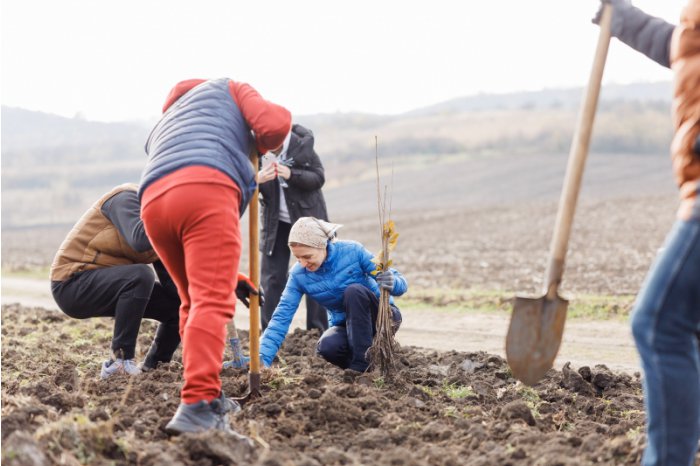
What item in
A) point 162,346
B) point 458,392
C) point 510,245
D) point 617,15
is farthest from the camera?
point 510,245

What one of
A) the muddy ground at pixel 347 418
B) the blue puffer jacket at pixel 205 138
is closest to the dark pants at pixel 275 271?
the muddy ground at pixel 347 418

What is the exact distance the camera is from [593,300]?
418 inches

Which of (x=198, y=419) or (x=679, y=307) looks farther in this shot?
(x=198, y=419)

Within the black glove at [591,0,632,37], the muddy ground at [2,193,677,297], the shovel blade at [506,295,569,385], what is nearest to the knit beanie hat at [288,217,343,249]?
the shovel blade at [506,295,569,385]

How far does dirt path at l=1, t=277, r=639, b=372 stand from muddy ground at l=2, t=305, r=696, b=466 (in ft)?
4.65

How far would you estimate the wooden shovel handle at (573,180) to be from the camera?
3533 millimetres

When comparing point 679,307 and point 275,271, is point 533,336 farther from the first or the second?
point 275,271

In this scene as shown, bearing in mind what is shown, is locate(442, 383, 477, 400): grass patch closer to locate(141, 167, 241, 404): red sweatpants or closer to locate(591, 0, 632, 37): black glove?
locate(141, 167, 241, 404): red sweatpants

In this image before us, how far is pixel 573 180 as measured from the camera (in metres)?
3.57

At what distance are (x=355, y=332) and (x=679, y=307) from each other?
3.17 metres

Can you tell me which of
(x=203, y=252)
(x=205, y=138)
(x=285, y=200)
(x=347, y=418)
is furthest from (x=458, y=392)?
(x=285, y=200)

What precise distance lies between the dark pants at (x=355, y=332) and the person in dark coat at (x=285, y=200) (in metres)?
1.68

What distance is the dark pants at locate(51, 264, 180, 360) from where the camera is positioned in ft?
18.4

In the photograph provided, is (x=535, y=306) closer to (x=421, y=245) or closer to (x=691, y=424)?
(x=691, y=424)
